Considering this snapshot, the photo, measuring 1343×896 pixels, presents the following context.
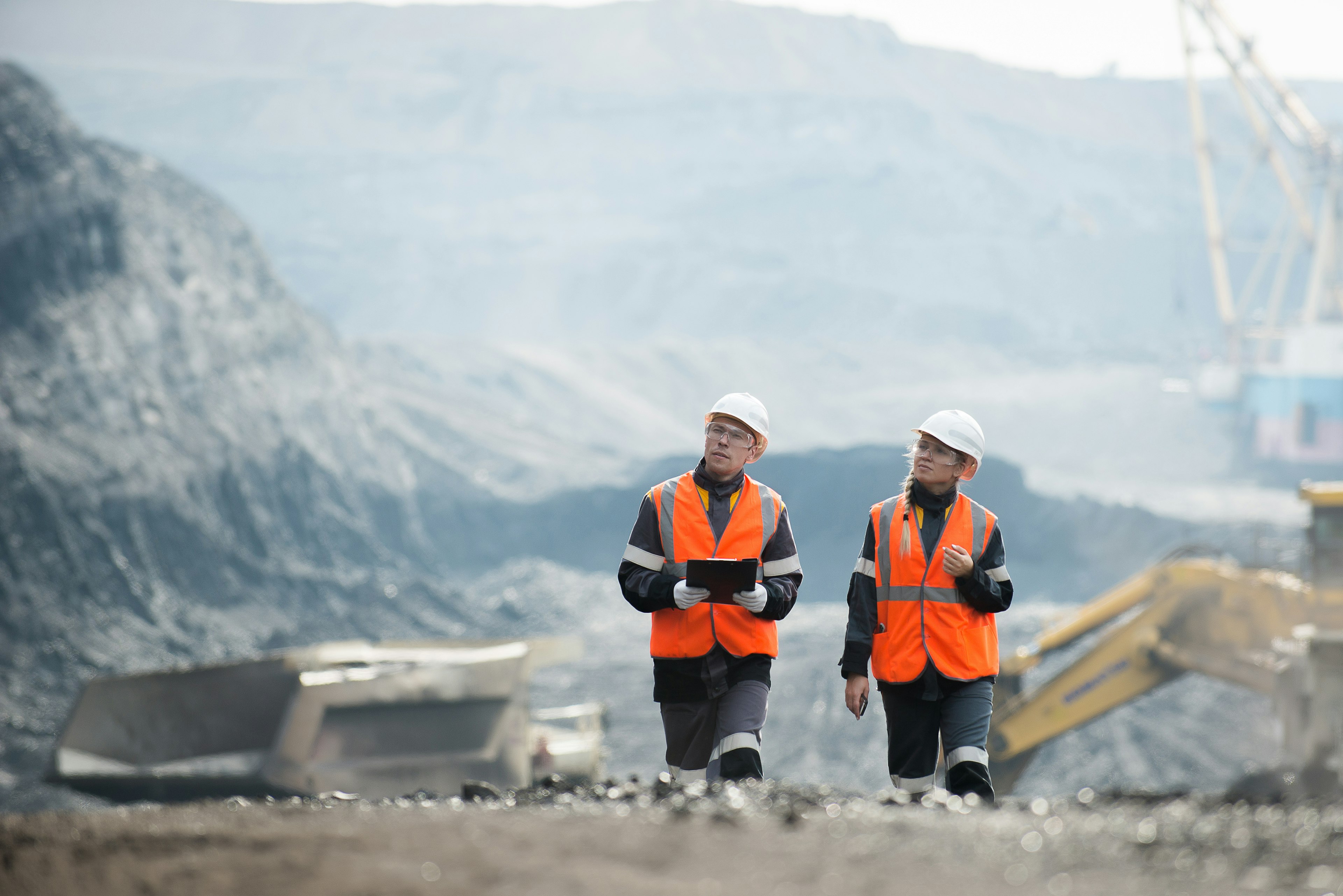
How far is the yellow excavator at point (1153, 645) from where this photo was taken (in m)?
8.78

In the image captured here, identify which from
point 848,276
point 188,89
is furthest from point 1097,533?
point 188,89

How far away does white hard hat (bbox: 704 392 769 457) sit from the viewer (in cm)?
325

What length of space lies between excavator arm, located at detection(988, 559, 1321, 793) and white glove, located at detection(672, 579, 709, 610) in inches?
261

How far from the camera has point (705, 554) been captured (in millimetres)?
3252

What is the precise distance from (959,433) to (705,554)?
0.74 meters

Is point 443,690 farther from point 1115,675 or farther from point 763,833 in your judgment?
point 763,833

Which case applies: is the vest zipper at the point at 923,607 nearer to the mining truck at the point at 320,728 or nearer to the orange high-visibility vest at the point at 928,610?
the orange high-visibility vest at the point at 928,610

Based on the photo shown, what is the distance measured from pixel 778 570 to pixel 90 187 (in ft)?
64.4

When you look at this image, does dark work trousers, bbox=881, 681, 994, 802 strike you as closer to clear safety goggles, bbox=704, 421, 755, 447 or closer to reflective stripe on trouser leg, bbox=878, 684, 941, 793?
reflective stripe on trouser leg, bbox=878, 684, 941, 793

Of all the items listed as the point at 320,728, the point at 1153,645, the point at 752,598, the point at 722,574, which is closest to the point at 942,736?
the point at 752,598

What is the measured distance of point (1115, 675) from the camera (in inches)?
356

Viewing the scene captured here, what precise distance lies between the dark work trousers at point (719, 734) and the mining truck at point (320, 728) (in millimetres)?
5236

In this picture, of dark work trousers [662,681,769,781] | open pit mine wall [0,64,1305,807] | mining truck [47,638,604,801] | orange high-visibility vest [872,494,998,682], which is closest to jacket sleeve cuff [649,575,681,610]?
dark work trousers [662,681,769,781]

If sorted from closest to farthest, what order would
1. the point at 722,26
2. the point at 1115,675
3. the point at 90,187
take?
the point at 1115,675
the point at 90,187
the point at 722,26
